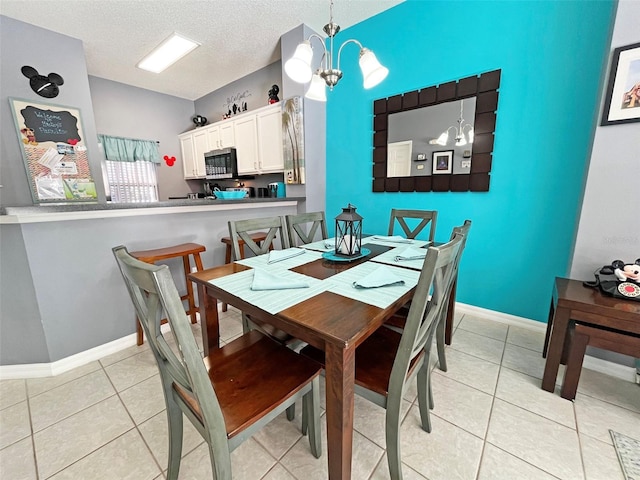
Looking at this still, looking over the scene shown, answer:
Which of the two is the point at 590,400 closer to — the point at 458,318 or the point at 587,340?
the point at 587,340

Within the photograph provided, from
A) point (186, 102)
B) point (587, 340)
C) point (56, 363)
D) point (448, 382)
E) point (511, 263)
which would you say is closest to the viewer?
point (587, 340)

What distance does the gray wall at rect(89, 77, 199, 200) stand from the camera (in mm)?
3865

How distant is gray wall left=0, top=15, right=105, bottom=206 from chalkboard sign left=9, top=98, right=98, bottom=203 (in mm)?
60

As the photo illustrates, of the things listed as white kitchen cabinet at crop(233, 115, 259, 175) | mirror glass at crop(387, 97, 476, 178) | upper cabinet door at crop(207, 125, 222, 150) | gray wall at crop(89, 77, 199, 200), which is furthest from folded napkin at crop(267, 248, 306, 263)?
gray wall at crop(89, 77, 199, 200)

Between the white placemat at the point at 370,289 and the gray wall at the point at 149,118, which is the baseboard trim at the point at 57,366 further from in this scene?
the gray wall at the point at 149,118

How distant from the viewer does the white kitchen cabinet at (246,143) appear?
351 centimetres

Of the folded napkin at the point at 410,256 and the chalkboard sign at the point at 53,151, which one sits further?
the chalkboard sign at the point at 53,151

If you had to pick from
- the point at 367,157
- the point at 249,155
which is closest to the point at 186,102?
the point at 249,155

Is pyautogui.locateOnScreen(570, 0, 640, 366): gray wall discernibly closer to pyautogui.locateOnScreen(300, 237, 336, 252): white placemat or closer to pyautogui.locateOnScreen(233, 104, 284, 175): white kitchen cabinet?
pyautogui.locateOnScreen(300, 237, 336, 252): white placemat

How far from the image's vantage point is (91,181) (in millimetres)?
3088

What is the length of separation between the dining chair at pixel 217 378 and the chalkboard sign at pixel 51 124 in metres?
3.26

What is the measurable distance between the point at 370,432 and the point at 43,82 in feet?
14.3

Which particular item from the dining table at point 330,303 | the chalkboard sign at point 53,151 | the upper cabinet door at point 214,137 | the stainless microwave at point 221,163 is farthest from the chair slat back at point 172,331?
the upper cabinet door at point 214,137

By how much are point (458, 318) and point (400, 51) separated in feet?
8.59
